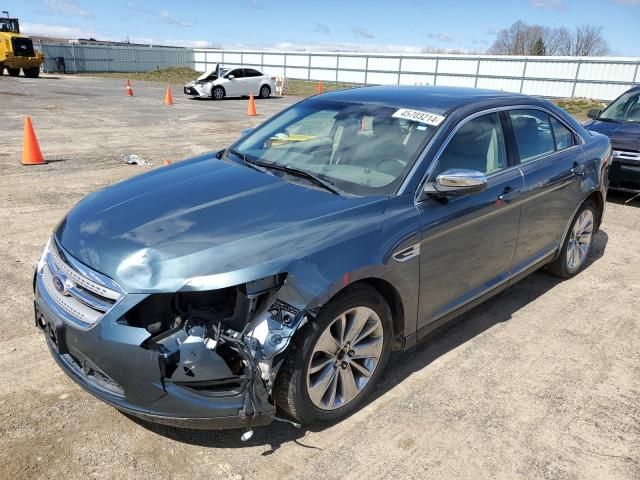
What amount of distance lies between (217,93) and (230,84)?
33.3 inches

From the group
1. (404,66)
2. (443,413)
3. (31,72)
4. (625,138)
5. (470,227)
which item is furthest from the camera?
(404,66)

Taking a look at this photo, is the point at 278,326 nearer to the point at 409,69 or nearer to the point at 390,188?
the point at 390,188

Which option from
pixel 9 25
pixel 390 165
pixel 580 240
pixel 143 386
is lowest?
pixel 580 240

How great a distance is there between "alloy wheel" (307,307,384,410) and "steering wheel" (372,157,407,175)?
93 cm

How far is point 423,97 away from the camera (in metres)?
3.91

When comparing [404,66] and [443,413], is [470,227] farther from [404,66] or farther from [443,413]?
[404,66]

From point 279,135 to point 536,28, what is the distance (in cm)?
7666

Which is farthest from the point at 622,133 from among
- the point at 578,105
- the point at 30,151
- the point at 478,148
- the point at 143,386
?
the point at 578,105

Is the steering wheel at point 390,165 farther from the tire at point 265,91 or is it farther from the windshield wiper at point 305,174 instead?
the tire at point 265,91

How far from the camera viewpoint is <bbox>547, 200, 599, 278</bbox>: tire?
4937 mm

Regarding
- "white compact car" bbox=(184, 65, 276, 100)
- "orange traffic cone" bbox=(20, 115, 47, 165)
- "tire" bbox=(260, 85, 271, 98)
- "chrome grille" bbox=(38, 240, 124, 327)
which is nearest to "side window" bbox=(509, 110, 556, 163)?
"chrome grille" bbox=(38, 240, 124, 327)

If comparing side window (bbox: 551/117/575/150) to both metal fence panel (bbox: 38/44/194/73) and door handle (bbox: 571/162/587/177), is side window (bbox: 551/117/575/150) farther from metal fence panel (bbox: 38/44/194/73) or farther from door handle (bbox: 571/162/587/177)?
metal fence panel (bbox: 38/44/194/73)

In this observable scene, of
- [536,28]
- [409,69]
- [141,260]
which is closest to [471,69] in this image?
[409,69]

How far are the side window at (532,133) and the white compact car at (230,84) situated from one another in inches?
872
